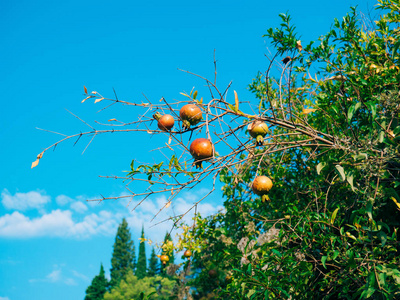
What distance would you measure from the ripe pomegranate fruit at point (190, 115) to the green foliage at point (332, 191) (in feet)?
1.21

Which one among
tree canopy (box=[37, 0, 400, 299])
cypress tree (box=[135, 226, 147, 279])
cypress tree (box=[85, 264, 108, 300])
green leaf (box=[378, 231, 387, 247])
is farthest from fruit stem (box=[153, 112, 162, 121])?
cypress tree (box=[85, 264, 108, 300])

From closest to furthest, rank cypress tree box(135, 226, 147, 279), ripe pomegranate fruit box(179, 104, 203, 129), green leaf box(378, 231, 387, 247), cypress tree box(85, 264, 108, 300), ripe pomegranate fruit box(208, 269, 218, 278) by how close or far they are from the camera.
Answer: ripe pomegranate fruit box(179, 104, 203, 129) < green leaf box(378, 231, 387, 247) < ripe pomegranate fruit box(208, 269, 218, 278) < cypress tree box(85, 264, 108, 300) < cypress tree box(135, 226, 147, 279)

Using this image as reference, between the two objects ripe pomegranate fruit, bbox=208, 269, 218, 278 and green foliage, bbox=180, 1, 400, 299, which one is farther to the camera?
ripe pomegranate fruit, bbox=208, 269, 218, 278

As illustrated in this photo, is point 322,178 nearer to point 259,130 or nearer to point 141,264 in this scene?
point 259,130

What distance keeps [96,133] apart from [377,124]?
196 centimetres

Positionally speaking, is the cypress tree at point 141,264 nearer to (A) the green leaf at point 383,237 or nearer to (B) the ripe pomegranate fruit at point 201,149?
(A) the green leaf at point 383,237

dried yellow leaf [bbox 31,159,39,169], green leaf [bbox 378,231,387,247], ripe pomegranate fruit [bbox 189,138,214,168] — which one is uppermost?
dried yellow leaf [bbox 31,159,39,169]

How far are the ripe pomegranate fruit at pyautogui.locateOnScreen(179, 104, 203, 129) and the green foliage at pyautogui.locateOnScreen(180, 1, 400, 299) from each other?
369 millimetres

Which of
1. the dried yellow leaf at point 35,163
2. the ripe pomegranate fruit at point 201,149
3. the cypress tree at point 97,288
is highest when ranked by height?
the cypress tree at point 97,288

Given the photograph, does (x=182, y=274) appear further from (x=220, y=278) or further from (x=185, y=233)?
(x=185, y=233)

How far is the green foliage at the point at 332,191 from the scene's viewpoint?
7.52 feet

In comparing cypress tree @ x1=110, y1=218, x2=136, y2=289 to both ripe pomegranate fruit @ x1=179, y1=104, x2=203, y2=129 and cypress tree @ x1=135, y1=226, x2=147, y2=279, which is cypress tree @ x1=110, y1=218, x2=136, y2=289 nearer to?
cypress tree @ x1=135, y1=226, x2=147, y2=279

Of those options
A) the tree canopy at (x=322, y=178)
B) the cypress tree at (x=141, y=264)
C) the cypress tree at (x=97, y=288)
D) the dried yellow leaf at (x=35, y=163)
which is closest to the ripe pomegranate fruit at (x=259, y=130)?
the tree canopy at (x=322, y=178)

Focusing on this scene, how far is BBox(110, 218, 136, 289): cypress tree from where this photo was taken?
47500mm
